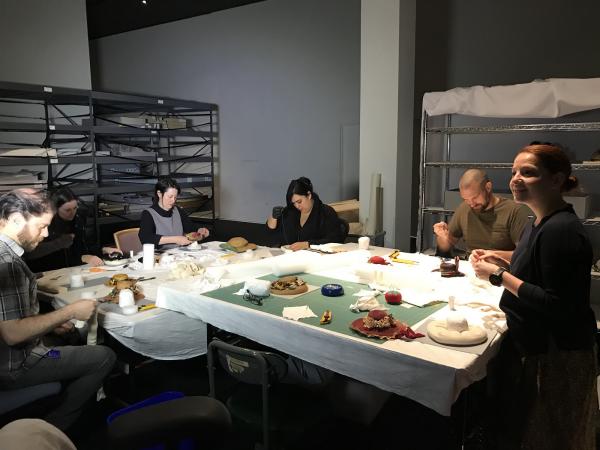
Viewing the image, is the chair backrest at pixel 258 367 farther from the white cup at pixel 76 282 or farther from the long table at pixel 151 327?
the white cup at pixel 76 282

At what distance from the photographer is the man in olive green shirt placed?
2.90 m

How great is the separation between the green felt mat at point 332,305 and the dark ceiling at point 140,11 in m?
4.96

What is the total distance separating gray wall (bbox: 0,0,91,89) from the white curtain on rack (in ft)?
13.2

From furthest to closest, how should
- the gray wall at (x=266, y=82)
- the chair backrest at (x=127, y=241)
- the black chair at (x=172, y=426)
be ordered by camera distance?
the gray wall at (x=266, y=82)
the chair backrest at (x=127, y=241)
the black chair at (x=172, y=426)

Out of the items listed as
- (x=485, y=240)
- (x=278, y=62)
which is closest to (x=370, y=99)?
(x=485, y=240)

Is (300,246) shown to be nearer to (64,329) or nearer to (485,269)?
(64,329)

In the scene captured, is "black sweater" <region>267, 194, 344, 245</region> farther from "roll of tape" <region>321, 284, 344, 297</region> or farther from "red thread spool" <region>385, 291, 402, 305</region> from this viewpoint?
"red thread spool" <region>385, 291, 402, 305</region>

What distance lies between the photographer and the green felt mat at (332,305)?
1761mm

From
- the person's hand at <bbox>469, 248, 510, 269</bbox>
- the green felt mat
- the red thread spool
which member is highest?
the person's hand at <bbox>469, 248, 510, 269</bbox>

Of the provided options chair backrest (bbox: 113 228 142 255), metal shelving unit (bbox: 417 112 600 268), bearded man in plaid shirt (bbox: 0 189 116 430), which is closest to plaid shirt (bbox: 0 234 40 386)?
bearded man in plaid shirt (bbox: 0 189 116 430)

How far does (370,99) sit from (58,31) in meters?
3.63

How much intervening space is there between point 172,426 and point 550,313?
1205mm

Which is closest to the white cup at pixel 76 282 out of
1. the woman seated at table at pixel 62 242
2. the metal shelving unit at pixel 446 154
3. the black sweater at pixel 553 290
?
the woman seated at table at pixel 62 242

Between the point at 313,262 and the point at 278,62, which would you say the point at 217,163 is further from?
the point at 313,262
